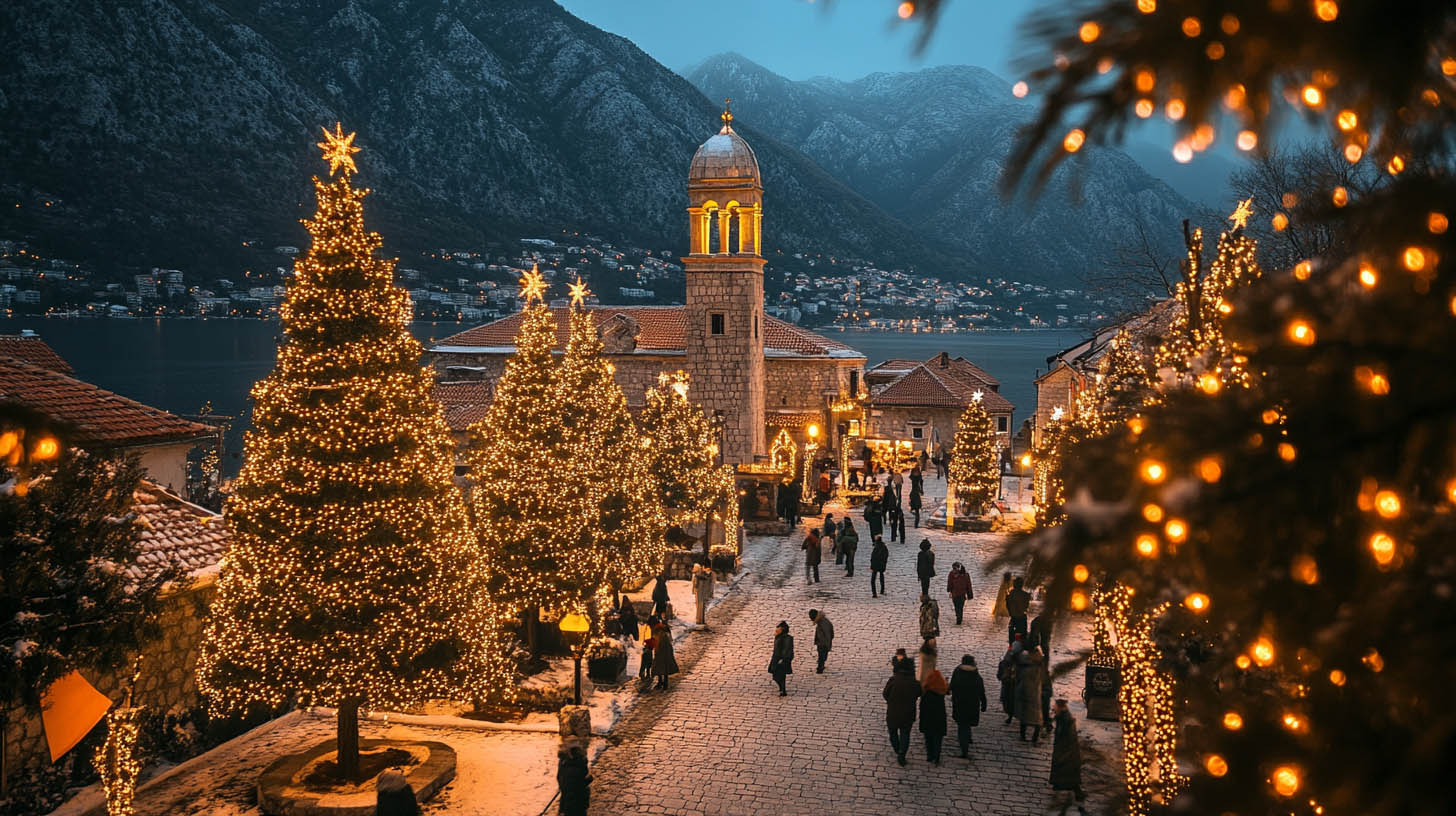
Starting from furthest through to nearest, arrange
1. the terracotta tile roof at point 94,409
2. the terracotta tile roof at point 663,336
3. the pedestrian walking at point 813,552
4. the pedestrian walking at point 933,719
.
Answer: the terracotta tile roof at point 663,336
the pedestrian walking at point 813,552
the terracotta tile roof at point 94,409
the pedestrian walking at point 933,719

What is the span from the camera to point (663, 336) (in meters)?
42.8

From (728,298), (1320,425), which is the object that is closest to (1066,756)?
(1320,425)

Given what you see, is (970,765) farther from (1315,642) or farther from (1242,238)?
(1315,642)

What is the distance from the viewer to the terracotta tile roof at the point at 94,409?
14.7 metres

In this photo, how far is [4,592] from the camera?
697 centimetres

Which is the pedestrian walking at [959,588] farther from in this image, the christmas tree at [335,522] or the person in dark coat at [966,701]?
the christmas tree at [335,522]

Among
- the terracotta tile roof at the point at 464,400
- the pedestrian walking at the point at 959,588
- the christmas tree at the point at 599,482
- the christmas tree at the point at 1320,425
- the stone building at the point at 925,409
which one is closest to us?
the christmas tree at the point at 1320,425

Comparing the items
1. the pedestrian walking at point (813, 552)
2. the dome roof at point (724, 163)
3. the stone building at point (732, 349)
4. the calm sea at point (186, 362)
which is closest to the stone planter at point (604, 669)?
the pedestrian walking at point (813, 552)

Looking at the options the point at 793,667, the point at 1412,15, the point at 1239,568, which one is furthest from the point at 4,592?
the point at 793,667

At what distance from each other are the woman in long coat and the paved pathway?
12.4 inches

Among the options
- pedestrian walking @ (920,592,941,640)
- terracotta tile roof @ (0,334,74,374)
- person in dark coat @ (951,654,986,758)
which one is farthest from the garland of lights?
terracotta tile roof @ (0,334,74,374)

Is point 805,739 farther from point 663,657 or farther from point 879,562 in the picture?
point 879,562

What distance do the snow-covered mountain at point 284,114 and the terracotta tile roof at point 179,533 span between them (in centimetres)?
13129

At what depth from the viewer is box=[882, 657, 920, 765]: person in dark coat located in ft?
39.6
